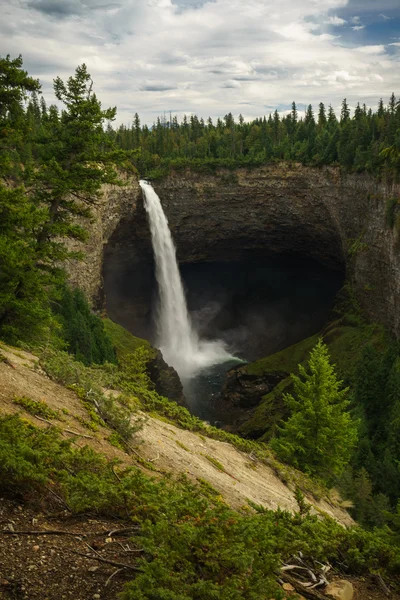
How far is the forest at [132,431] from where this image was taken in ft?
18.4

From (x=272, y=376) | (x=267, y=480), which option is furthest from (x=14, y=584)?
(x=272, y=376)

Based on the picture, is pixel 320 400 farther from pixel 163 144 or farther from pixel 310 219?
pixel 163 144

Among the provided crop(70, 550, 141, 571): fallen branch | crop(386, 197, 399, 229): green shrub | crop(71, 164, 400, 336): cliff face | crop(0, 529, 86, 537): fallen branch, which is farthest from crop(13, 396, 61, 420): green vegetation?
crop(386, 197, 399, 229): green shrub

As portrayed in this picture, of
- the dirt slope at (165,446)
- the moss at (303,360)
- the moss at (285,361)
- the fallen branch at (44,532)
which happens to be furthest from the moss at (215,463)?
the moss at (285,361)

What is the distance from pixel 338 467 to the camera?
2052 centimetres

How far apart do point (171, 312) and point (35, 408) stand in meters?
53.7

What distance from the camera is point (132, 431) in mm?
11727

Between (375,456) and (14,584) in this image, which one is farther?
(375,456)

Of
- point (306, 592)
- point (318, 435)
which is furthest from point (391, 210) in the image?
point (306, 592)

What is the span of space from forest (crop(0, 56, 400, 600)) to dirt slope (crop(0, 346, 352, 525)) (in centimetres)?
69

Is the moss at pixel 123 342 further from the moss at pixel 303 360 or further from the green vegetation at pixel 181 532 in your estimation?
the green vegetation at pixel 181 532

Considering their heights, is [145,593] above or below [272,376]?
above

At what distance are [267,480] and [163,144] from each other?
239 feet

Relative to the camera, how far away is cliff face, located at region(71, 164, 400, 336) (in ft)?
161
